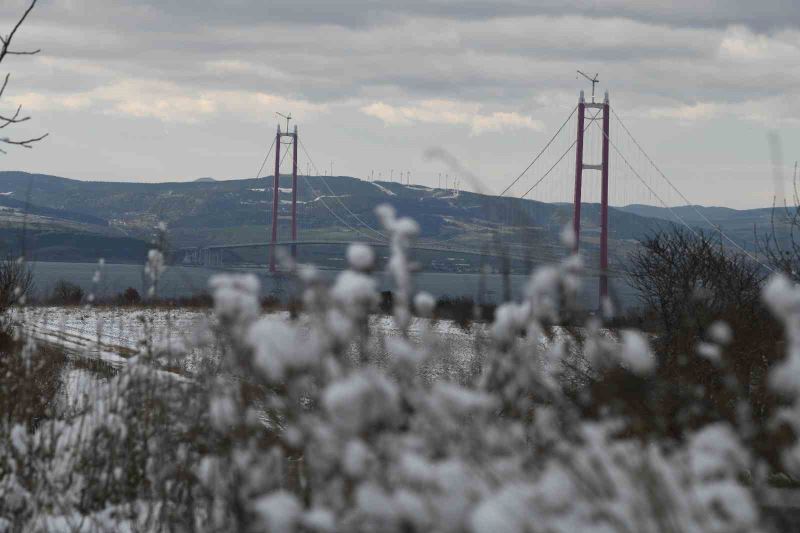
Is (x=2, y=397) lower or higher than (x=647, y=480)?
lower

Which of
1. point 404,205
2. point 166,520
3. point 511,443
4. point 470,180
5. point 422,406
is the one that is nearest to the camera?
point 422,406

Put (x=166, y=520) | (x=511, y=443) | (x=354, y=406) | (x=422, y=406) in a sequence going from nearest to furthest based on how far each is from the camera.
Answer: (x=354, y=406) < (x=422, y=406) < (x=511, y=443) < (x=166, y=520)

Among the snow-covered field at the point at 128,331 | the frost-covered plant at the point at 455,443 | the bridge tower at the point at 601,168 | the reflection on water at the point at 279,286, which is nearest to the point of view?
the frost-covered plant at the point at 455,443

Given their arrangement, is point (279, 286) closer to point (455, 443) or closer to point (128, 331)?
point (128, 331)

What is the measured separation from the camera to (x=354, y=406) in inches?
51.4

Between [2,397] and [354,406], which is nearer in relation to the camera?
[354,406]

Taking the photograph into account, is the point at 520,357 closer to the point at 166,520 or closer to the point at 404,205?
the point at 166,520

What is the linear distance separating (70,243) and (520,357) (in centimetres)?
9533

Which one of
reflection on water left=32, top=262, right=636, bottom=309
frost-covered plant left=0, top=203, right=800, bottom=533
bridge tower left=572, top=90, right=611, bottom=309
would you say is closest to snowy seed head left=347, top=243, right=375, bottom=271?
frost-covered plant left=0, top=203, right=800, bottom=533

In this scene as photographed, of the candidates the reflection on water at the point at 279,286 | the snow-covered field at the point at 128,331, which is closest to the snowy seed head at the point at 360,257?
the reflection on water at the point at 279,286

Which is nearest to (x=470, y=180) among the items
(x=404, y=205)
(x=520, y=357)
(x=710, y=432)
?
(x=520, y=357)

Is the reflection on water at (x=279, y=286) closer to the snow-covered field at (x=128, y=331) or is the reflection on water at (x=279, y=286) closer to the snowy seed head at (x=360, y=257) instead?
the snowy seed head at (x=360, y=257)

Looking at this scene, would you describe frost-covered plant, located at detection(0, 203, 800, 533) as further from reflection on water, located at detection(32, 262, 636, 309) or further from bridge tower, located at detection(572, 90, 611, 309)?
bridge tower, located at detection(572, 90, 611, 309)

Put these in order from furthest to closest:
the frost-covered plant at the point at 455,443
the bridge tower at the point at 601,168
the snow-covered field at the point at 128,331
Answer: the bridge tower at the point at 601,168 → the snow-covered field at the point at 128,331 → the frost-covered plant at the point at 455,443
